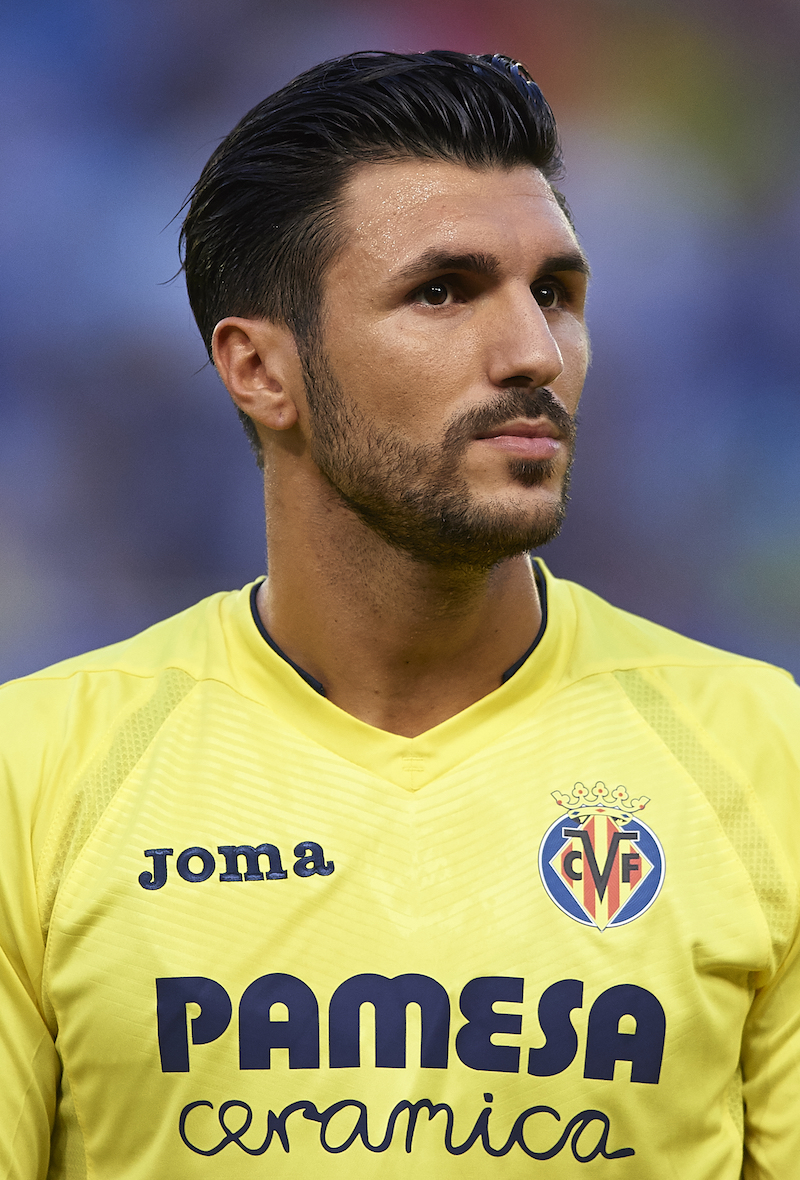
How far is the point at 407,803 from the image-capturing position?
5.64 feet

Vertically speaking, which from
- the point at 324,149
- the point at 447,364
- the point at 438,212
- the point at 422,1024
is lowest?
the point at 422,1024

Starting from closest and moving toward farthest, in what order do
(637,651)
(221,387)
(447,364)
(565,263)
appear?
(447,364)
(565,263)
(637,651)
(221,387)

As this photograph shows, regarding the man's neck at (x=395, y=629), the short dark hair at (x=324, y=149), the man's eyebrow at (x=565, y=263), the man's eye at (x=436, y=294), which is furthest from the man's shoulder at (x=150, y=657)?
the man's eyebrow at (x=565, y=263)

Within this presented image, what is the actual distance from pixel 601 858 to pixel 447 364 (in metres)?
0.74

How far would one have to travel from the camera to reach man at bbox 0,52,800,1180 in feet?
5.28

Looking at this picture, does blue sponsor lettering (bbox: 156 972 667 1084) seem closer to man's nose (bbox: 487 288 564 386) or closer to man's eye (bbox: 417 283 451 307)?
man's nose (bbox: 487 288 564 386)

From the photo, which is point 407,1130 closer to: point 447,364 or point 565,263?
point 447,364

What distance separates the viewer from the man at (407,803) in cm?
161

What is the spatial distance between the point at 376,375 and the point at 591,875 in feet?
2.56

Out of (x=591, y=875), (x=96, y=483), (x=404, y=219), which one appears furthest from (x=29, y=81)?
(x=591, y=875)

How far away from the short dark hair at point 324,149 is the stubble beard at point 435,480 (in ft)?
0.57

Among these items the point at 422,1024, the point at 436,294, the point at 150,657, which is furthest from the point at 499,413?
the point at 422,1024

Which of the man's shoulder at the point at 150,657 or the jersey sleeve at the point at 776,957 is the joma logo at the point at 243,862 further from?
the jersey sleeve at the point at 776,957

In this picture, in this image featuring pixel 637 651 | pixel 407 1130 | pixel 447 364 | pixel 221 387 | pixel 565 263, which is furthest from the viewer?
pixel 221 387
